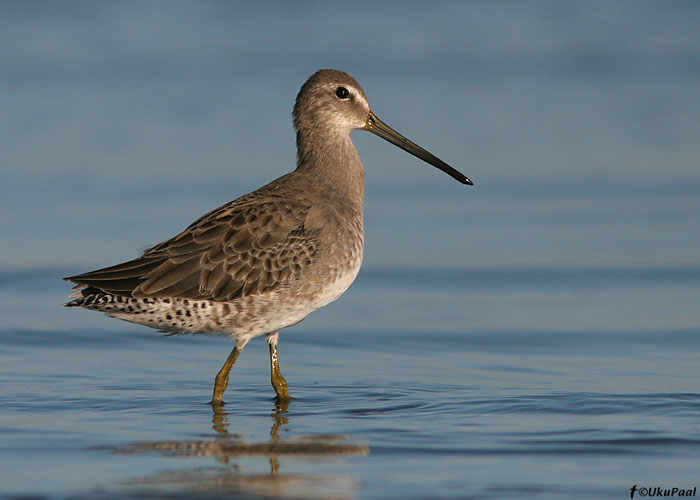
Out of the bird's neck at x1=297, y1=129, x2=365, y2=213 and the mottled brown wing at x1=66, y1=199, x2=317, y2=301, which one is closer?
the mottled brown wing at x1=66, y1=199, x2=317, y2=301

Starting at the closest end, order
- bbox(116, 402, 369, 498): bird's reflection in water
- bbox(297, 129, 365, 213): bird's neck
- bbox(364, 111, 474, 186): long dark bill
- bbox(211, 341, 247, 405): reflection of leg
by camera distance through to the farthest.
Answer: bbox(116, 402, 369, 498): bird's reflection in water
bbox(211, 341, 247, 405): reflection of leg
bbox(297, 129, 365, 213): bird's neck
bbox(364, 111, 474, 186): long dark bill

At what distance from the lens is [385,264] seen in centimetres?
1078

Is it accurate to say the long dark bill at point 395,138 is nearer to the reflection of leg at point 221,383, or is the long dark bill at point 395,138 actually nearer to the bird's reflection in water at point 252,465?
the reflection of leg at point 221,383

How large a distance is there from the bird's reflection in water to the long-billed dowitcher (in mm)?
754

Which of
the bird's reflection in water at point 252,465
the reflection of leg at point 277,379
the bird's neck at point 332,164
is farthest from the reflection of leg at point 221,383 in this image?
the bird's neck at point 332,164

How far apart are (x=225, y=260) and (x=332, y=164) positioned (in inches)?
43.3

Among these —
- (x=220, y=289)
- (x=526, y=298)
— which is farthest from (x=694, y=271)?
(x=220, y=289)

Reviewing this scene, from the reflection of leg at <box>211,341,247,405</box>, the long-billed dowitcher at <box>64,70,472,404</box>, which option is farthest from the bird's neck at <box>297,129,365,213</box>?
the reflection of leg at <box>211,341,247,405</box>

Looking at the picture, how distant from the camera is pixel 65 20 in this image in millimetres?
17406

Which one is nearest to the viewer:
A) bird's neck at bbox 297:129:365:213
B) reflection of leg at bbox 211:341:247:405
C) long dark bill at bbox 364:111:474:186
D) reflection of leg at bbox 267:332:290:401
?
reflection of leg at bbox 211:341:247:405

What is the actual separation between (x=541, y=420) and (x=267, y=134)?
306 inches

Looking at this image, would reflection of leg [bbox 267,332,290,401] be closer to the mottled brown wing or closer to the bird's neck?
the mottled brown wing

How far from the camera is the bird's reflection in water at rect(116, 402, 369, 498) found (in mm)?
5395

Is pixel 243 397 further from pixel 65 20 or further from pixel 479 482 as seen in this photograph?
pixel 65 20
